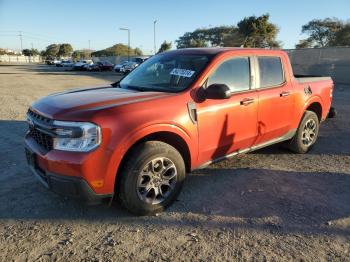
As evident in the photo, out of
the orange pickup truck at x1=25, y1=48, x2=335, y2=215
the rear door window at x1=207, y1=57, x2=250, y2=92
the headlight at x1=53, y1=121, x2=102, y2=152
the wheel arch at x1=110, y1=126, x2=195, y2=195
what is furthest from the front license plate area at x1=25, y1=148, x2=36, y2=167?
the rear door window at x1=207, y1=57, x2=250, y2=92

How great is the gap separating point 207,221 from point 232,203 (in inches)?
21.6

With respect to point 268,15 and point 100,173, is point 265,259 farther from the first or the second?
point 268,15

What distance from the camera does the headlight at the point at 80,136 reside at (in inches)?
133

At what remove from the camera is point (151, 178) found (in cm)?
385

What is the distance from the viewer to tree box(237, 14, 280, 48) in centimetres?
5562

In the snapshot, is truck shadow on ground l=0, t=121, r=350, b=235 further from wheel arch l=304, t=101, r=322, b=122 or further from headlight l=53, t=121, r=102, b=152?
wheel arch l=304, t=101, r=322, b=122

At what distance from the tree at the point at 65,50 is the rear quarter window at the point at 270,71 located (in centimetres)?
12040

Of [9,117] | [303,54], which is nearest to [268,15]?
[303,54]

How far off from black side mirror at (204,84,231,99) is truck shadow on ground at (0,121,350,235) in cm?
121

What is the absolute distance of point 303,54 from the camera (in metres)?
22.6

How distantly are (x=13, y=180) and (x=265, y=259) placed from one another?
3433 millimetres

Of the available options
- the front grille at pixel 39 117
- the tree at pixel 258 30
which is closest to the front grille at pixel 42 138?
the front grille at pixel 39 117

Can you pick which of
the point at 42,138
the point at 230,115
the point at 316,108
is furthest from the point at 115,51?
the point at 42,138

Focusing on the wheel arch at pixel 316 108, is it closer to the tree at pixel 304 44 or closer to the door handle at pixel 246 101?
the door handle at pixel 246 101
